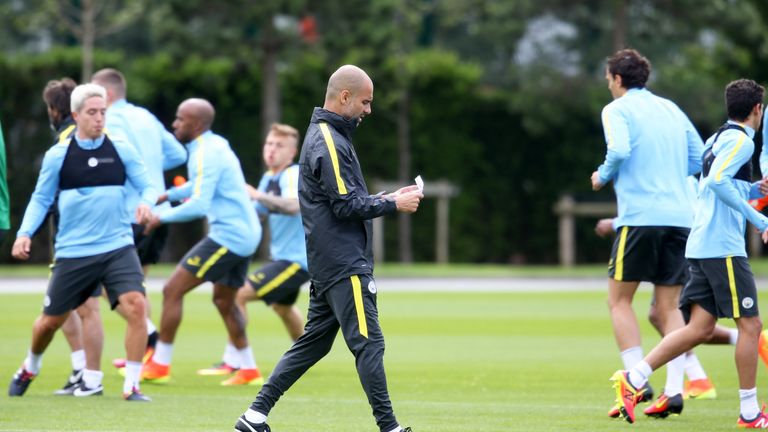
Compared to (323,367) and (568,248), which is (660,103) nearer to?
(323,367)

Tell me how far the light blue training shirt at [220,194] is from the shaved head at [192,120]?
0.21ft

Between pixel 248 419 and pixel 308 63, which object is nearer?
pixel 248 419

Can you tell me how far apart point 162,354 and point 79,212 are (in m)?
1.96

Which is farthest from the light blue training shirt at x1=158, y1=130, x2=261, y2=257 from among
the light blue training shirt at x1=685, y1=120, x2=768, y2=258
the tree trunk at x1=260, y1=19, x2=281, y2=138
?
the tree trunk at x1=260, y1=19, x2=281, y2=138

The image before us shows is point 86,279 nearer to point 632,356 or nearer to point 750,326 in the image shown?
point 632,356

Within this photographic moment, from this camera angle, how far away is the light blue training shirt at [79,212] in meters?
9.31

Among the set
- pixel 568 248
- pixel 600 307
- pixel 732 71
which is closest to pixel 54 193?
pixel 600 307

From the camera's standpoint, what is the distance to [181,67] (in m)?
28.3

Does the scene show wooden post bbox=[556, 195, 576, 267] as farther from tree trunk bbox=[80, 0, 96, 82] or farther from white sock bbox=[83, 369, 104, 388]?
white sock bbox=[83, 369, 104, 388]

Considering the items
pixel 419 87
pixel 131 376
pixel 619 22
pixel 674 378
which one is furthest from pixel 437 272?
pixel 674 378

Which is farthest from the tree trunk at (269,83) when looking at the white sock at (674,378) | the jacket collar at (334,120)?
the jacket collar at (334,120)

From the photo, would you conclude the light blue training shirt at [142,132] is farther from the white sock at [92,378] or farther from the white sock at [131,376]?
the white sock at [131,376]

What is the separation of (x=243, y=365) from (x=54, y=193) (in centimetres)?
234

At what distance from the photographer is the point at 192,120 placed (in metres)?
11.0
